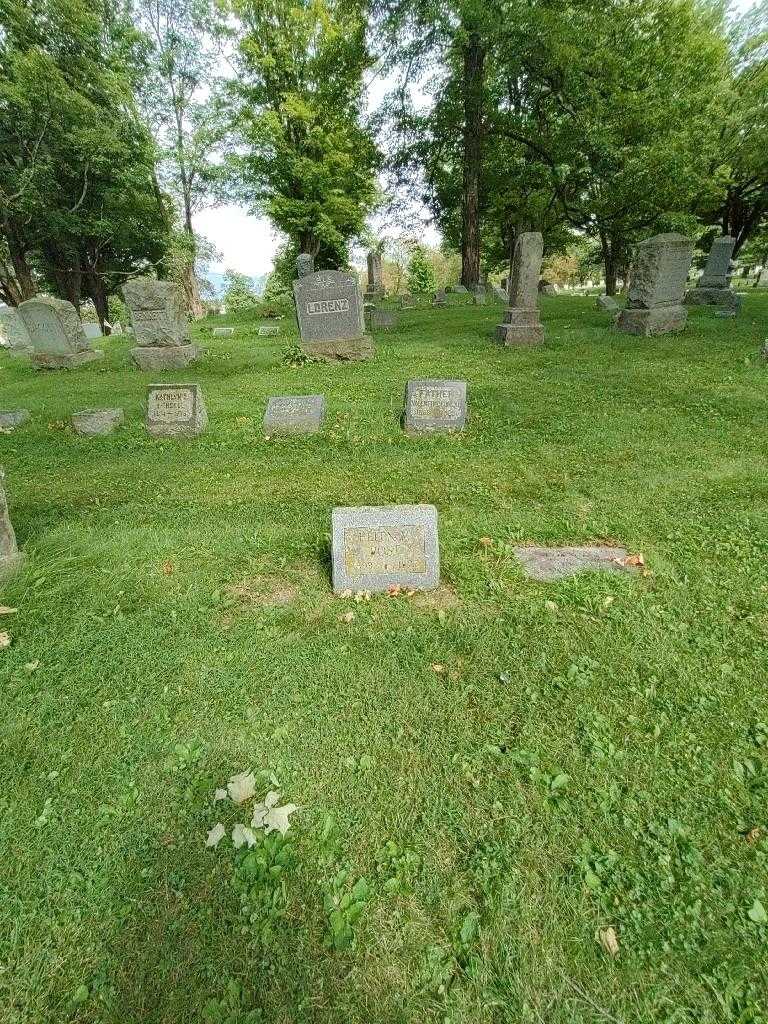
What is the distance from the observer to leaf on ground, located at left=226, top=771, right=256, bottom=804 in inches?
86.4

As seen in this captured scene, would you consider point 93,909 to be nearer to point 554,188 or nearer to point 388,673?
point 388,673

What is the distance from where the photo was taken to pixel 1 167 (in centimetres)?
1753

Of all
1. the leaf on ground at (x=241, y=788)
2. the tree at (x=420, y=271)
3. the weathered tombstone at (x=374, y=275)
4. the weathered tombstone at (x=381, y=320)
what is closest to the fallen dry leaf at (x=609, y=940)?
the leaf on ground at (x=241, y=788)

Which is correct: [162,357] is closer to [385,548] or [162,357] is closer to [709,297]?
[385,548]

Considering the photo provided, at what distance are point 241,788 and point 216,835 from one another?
0.20 m

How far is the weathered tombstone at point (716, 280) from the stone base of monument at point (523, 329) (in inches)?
276

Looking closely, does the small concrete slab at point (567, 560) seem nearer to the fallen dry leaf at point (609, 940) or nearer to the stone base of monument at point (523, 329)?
the fallen dry leaf at point (609, 940)

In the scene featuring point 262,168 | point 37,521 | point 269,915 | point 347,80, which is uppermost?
point 347,80

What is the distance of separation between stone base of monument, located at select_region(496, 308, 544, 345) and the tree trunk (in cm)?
920

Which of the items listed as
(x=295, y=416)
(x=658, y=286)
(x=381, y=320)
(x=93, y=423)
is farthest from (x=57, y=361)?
(x=658, y=286)

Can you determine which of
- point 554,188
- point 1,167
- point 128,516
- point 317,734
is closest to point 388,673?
point 317,734

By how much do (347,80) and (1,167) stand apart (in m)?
14.6

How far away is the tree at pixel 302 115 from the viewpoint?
20.4m

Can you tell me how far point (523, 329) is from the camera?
418 inches
